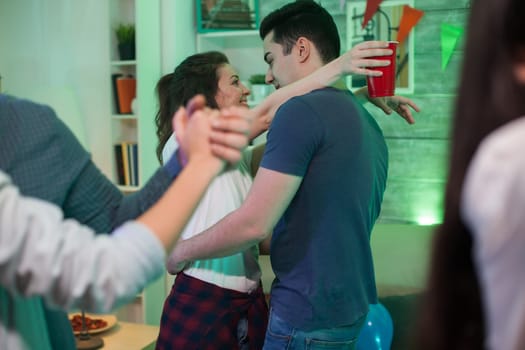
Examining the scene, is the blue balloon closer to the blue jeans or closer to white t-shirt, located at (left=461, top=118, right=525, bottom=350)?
the blue jeans

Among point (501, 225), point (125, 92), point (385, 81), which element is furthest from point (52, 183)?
point (125, 92)

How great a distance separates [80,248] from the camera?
2.43 ft

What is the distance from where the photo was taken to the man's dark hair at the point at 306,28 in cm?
194

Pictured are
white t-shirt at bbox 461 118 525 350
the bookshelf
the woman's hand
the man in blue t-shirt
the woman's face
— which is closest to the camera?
white t-shirt at bbox 461 118 525 350

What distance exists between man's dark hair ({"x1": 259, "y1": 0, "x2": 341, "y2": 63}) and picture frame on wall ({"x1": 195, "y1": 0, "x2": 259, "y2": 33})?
6.72 ft

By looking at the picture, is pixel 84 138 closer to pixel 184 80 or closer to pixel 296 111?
pixel 184 80

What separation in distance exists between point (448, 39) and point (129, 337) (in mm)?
2525

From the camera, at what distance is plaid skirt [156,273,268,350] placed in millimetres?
1862

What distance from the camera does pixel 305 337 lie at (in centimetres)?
155

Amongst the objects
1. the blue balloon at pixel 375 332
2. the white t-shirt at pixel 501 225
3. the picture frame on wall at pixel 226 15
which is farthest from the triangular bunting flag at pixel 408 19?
the white t-shirt at pixel 501 225

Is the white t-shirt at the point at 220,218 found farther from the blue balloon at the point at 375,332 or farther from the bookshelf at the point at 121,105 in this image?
the bookshelf at the point at 121,105

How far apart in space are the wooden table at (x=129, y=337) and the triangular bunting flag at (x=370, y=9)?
2.28 meters

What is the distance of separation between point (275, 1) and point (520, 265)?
373 cm

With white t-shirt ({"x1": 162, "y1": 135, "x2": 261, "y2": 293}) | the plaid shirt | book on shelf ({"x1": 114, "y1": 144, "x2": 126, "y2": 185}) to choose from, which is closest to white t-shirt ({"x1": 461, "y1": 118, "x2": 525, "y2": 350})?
the plaid shirt
